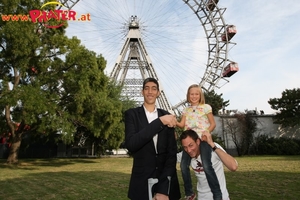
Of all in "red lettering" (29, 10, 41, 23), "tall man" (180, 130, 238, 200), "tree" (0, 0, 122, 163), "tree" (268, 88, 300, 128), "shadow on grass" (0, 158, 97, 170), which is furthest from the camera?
"tree" (268, 88, 300, 128)

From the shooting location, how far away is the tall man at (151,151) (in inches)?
73.3

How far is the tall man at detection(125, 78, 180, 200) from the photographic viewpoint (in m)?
1.86

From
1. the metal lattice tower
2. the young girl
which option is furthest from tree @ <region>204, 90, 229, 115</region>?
the young girl

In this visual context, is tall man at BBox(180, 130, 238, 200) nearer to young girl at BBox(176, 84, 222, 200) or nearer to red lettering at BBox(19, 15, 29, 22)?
young girl at BBox(176, 84, 222, 200)

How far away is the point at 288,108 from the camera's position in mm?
27922

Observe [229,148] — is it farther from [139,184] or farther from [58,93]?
[139,184]

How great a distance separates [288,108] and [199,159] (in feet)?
97.5

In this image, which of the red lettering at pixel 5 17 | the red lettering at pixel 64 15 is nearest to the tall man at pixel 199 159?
the red lettering at pixel 5 17

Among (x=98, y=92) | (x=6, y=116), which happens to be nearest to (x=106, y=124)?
(x=98, y=92)

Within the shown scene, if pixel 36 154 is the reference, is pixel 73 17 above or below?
above

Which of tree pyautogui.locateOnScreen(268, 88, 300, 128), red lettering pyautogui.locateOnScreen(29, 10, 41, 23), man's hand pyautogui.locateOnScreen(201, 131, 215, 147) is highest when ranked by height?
red lettering pyautogui.locateOnScreen(29, 10, 41, 23)

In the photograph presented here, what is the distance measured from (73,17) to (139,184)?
60.1 feet

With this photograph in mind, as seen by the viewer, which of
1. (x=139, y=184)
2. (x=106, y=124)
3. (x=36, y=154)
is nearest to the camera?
(x=139, y=184)

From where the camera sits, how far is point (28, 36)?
13.4 meters
